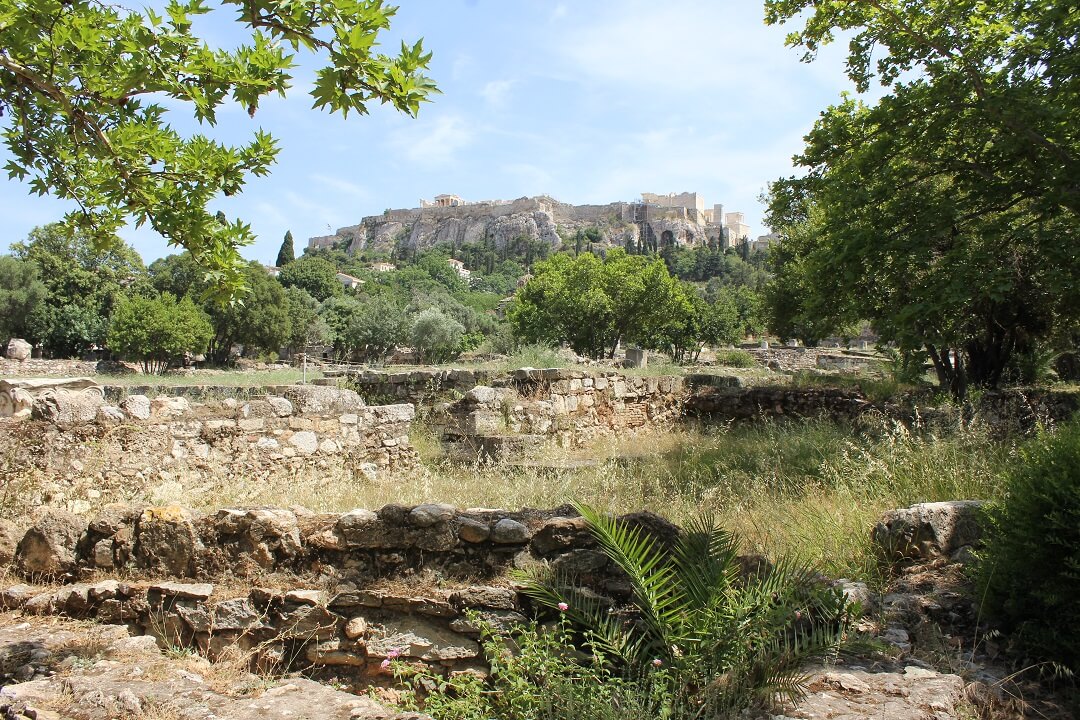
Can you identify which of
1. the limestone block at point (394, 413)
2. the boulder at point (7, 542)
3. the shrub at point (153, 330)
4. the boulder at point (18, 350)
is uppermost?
the shrub at point (153, 330)

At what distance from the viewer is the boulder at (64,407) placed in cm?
583

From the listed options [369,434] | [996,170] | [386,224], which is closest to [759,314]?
[996,170]

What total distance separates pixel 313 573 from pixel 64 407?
3.44 metres

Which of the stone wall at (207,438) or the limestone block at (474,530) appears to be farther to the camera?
the stone wall at (207,438)

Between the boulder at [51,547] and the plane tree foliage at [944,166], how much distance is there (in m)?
7.95

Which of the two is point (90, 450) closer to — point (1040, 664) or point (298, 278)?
point (1040, 664)

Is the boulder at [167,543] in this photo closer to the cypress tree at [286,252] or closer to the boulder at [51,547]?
the boulder at [51,547]

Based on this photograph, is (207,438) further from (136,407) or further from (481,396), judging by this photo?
(481,396)

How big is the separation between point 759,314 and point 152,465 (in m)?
23.6

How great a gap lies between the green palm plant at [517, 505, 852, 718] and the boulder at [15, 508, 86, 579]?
2857 millimetres

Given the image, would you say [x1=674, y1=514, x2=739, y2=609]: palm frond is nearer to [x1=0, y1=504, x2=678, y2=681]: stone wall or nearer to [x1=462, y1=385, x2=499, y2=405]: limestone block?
[x1=0, y1=504, x2=678, y2=681]: stone wall

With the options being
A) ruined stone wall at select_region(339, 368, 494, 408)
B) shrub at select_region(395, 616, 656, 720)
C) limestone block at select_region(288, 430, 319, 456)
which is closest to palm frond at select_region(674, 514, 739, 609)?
shrub at select_region(395, 616, 656, 720)

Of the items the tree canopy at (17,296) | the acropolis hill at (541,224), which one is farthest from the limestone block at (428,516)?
the acropolis hill at (541,224)

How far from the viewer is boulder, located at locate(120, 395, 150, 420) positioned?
6398 millimetres
